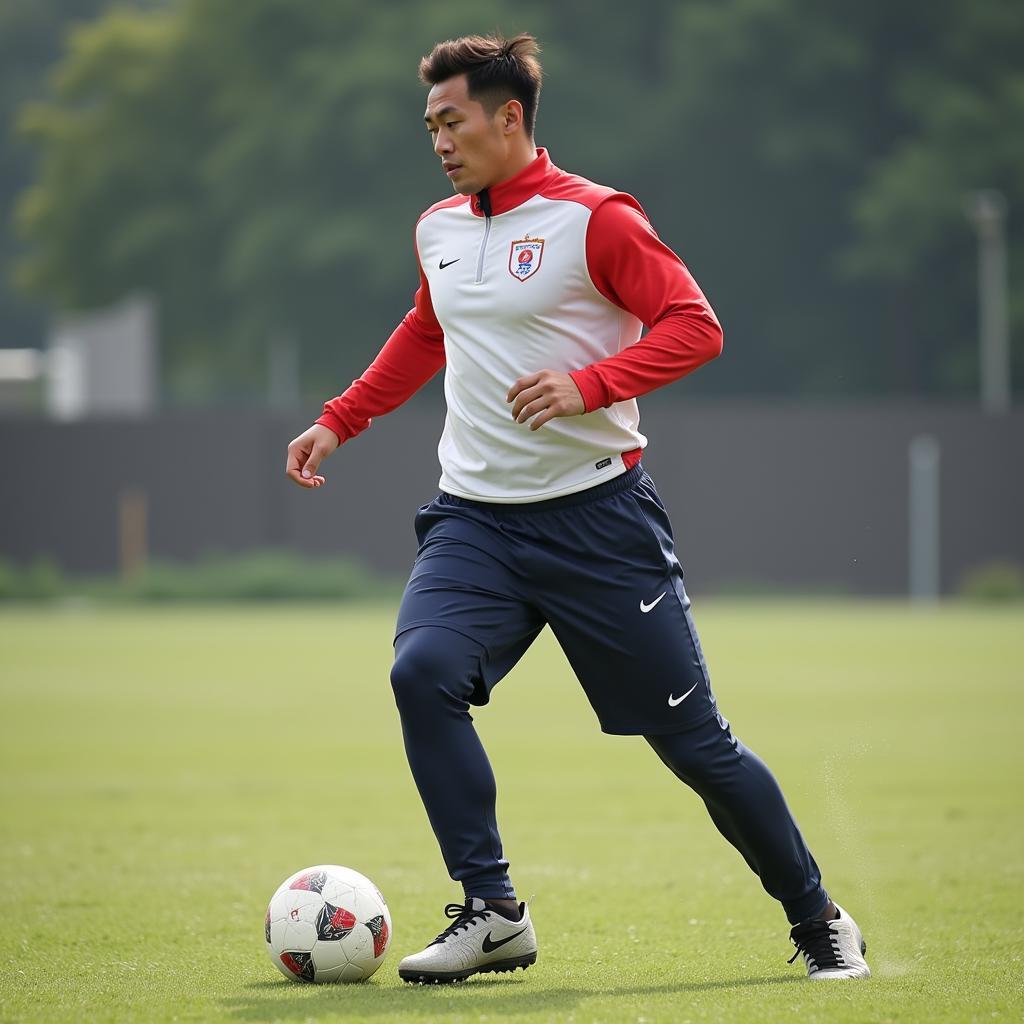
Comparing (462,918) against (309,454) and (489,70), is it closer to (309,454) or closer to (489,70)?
(309,454)

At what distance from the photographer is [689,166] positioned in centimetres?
4594

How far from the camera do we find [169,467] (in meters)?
32.7

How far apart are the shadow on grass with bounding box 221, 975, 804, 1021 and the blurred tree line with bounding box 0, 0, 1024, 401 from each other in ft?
124

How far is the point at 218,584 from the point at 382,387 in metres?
24.8

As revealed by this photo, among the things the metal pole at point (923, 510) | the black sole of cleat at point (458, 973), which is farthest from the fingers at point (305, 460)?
the metal pole at point (923, 510)

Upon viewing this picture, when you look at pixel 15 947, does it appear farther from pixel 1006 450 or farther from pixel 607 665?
pixel 1006 450

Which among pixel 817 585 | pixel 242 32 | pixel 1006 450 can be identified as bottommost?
pixel 817 585

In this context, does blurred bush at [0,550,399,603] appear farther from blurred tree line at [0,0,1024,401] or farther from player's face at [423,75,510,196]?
player's face at [423,75,510,196]

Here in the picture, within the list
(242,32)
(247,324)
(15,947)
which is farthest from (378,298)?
(15,947)

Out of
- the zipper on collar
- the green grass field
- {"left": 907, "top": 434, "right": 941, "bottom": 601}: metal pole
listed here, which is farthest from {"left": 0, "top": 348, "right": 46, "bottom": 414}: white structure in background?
the zipper on collar

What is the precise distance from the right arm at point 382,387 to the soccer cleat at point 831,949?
1.87 meters

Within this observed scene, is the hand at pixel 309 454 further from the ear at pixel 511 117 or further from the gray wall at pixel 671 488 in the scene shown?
the gray wall at pixel 671 488

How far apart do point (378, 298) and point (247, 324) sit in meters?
3.87

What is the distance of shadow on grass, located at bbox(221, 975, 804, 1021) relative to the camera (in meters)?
4.80
